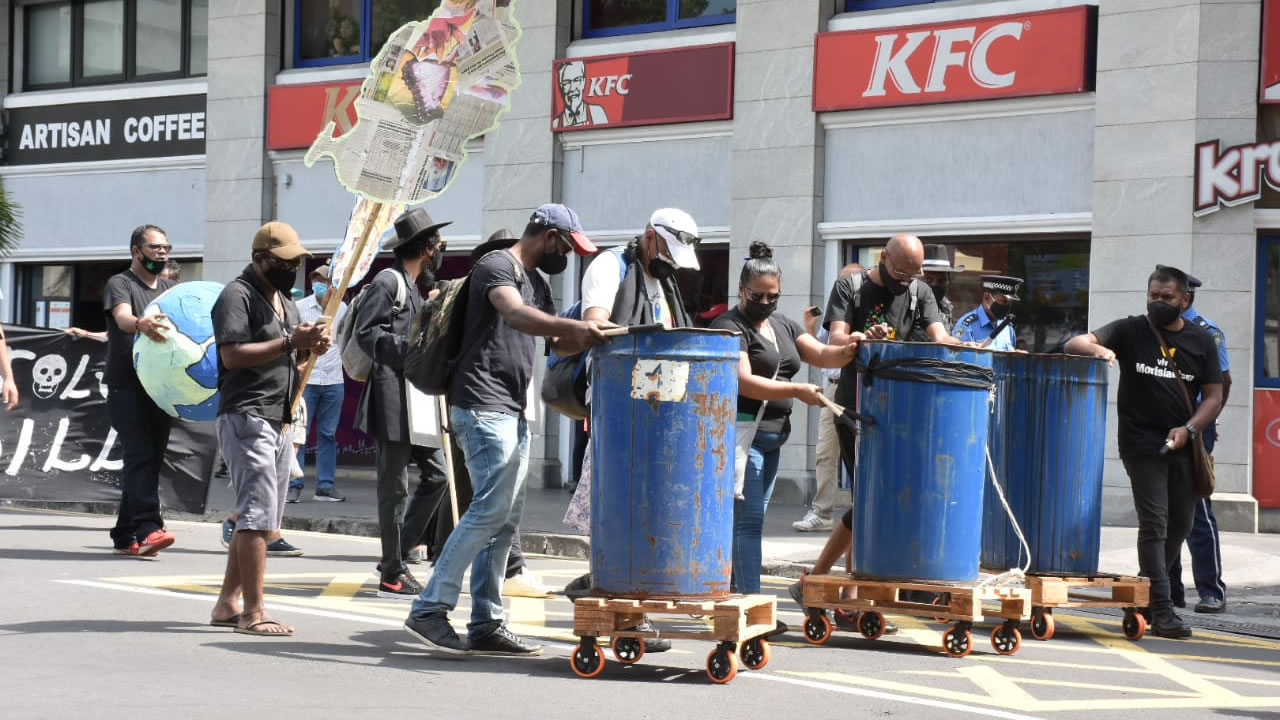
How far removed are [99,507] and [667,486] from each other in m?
8.98

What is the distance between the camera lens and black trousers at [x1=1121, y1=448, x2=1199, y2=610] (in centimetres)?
893

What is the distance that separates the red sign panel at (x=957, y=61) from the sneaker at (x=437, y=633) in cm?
863

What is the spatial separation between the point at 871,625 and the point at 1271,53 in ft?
23.9

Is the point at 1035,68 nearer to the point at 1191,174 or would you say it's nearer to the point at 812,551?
the point at 1191,174

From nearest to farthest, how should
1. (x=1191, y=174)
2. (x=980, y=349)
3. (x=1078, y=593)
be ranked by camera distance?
(x=980, y=349), (x=1078, y=593), (x=1191, y=174)

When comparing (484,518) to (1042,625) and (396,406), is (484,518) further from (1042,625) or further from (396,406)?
(1042,625)

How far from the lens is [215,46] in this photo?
20.0 metres

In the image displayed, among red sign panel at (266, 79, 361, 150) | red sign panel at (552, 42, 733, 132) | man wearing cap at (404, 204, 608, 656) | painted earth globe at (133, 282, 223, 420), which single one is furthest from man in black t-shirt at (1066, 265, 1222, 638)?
red sign panel at (266, 79, 361, 150)

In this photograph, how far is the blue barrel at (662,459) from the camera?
6777 mm

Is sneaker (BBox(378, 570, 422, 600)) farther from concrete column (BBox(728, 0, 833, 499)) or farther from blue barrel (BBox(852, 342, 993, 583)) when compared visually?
concrete column (BBox(728, 0, 833, 499))

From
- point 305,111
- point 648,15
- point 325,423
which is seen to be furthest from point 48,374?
point 648,15

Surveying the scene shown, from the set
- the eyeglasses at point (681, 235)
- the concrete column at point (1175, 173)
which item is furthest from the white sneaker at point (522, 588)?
the concrete column at point (1175, 173)

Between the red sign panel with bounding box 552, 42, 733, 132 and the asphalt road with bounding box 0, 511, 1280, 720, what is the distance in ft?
25.6

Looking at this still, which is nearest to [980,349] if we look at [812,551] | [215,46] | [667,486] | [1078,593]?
[667,486]
